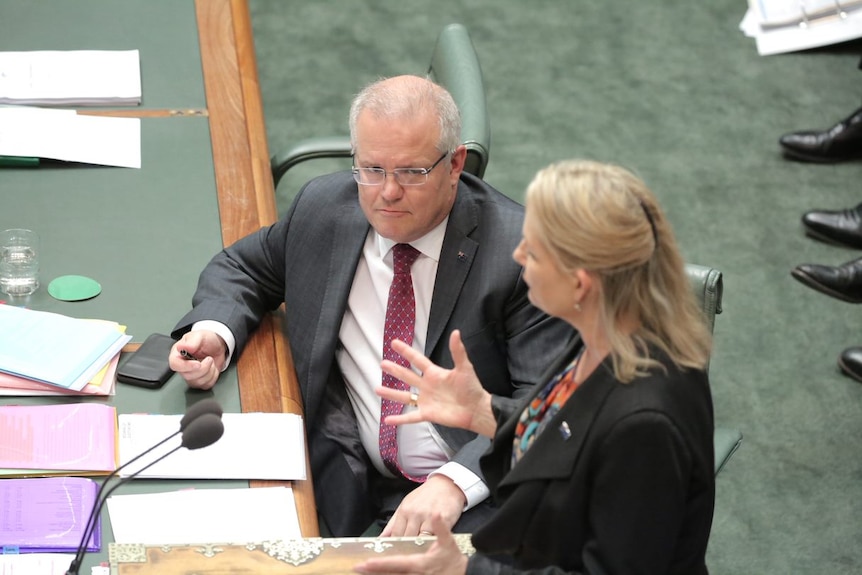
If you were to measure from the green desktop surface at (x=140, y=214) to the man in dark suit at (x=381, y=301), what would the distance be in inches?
3.7

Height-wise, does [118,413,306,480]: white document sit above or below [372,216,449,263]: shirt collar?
below

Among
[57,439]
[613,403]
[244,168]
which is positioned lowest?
[57,439]

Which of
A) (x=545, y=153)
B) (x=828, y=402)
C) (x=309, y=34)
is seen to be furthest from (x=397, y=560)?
(x=309, y=34)

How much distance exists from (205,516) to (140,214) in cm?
95

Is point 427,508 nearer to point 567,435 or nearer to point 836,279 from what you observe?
point 567,435

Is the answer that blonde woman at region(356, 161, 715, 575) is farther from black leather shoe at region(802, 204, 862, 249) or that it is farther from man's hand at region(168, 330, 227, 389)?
black leather shoe at region(802, 204, 862, 249)

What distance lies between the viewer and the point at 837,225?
14.1 feet

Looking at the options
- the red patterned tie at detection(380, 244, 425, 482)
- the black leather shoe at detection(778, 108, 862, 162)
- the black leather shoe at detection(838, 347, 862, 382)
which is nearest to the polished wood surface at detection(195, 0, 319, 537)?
the red patterned tie at detection(380, 244, 425, 482)

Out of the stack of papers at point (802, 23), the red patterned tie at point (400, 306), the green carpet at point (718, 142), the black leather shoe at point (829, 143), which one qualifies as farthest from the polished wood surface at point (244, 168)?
the stack of papers at point (802, 23)

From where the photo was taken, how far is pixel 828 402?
3.76 meters

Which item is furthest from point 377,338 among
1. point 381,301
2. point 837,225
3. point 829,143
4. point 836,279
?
point 829,143

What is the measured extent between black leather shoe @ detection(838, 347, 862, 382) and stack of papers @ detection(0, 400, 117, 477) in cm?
242

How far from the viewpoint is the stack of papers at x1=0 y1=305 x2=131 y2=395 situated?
2365 millimetres

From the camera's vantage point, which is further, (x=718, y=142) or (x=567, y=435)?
(x=718, y=142)
